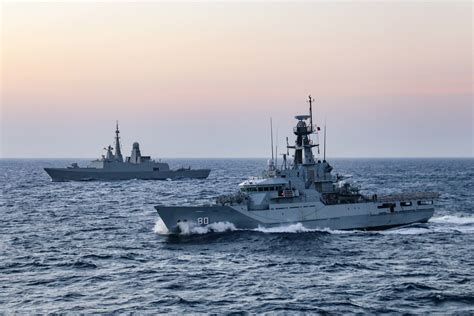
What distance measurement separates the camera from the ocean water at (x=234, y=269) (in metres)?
22.0

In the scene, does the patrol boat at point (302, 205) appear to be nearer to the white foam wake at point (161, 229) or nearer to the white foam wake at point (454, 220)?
the white foam wake at point (161, 229)

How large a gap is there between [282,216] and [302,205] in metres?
1.69

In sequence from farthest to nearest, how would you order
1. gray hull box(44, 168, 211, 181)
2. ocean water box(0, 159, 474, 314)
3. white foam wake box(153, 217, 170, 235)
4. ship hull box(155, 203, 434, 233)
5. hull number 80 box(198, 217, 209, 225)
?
gray hull box(44, 168, 211, 181) < white foam wake box(153, 217, 170, 235) < hull number 80 box(198, 217, 209, 225) < ship hull box(155, 203, 434, 233) < ocean water box(0, 159, 474, 314)

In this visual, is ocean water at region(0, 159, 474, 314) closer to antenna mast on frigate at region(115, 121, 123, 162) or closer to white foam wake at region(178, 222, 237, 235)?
white foam wake at region(178, 222, 237, 235)

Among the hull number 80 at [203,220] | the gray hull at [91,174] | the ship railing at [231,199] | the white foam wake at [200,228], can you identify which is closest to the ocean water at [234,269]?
the white foam wake at [200,228]

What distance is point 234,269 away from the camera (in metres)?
28.2

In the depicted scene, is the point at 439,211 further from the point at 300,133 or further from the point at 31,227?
the point at 31,227

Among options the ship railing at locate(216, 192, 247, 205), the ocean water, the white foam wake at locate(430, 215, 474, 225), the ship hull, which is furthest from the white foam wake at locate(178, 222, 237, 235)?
the white foam wake at locate(430, 215, 474, 225)

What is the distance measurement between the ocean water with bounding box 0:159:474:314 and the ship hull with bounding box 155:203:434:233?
0.61m

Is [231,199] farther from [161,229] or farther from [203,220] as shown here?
[161,229]

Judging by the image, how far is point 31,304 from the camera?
2212 centimetres

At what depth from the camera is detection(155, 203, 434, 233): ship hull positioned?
3791cm

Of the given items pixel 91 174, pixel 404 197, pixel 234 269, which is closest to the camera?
pixel 234 269

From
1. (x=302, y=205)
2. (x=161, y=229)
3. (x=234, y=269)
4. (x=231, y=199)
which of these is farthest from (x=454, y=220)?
(x=234, y=269)
